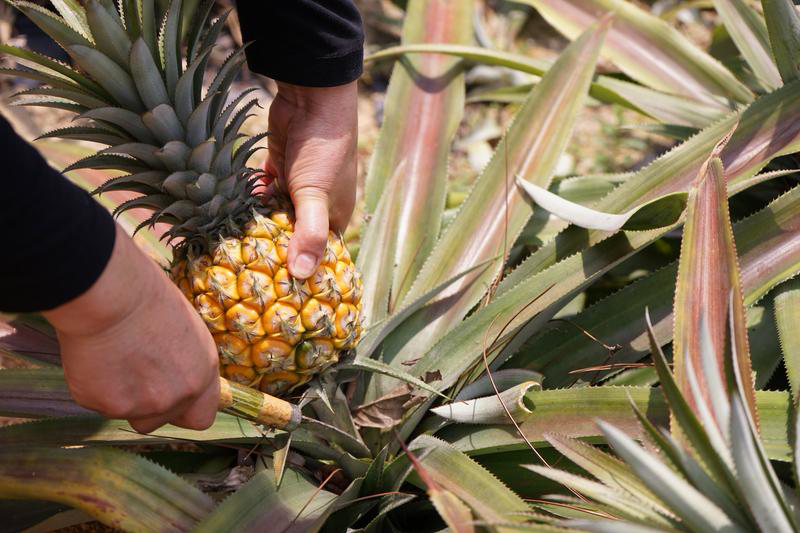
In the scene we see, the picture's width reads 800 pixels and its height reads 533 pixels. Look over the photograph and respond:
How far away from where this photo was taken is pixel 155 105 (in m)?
1.17

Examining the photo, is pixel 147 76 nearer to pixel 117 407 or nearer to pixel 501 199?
pixel 117 407

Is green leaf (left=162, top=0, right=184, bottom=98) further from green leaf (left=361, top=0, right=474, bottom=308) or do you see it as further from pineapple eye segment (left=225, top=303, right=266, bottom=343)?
green leaf (left=361, top=0, right=474, bottom=308)

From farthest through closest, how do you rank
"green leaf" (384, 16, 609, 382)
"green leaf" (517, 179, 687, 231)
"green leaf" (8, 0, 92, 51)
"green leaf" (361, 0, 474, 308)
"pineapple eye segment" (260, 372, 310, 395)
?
"green leaf" (361, 0, 474, 308)
"green leaf" (384, 16, 609, 382)
"green leaf" (517, 179, 687, 231)
"pineapple eye segment" (260, 372, 310, 395)
"green leaf" (8, 0, 92, 51)

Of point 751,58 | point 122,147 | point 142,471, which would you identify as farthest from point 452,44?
point 142,471

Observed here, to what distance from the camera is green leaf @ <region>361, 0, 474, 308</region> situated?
1763 mm

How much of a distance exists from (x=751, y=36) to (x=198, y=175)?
1.59 meters

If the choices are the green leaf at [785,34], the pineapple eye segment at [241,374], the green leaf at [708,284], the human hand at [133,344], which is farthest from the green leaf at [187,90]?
the green leaf at [785,34]

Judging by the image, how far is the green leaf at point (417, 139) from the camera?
5.78 ft

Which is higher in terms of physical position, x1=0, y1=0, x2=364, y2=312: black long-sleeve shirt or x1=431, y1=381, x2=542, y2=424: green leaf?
x1=0, y1=0, x2=364, y2=312: black long-sleeve shirt

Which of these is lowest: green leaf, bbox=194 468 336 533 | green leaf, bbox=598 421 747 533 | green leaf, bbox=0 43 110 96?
green leaf, bbox=194 468 336 533

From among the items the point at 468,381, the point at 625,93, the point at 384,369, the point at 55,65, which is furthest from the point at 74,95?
the point at 625,93

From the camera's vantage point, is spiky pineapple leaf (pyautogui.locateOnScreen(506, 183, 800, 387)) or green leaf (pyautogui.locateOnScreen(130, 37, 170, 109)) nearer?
green leaf (pyautogui.locateOnScreen(130, 37, 170, 109))

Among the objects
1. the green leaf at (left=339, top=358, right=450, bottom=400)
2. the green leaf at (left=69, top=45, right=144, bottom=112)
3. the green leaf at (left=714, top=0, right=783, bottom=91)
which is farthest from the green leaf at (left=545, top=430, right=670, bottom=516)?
the green leaf at (left=714, top=0, right=783, bottom=91)

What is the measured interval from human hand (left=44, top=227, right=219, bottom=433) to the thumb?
0.73 ft
